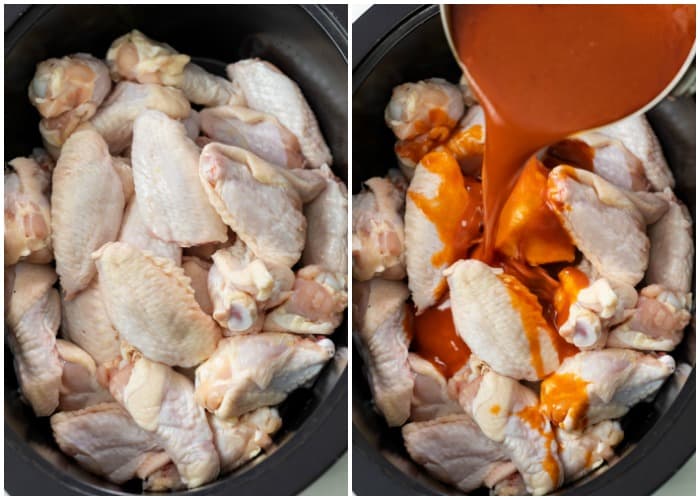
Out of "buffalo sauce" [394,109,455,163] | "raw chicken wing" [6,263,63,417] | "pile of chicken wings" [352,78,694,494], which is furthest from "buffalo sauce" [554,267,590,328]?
"raw chicken wing" [6,263,63,417]

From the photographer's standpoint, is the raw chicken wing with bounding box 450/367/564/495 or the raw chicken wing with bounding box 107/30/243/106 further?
the raw chicken wing with bounding box 107/30/243/106

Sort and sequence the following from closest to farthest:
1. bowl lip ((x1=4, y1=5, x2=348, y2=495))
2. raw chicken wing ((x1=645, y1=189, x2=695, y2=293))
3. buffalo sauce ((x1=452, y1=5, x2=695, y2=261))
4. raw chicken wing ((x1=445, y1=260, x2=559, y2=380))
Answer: buffalo sauce ((x1=452, y1=5, x2=695, y2=261)) < bowl lip ((x1=4, y1=5, x2=348, y2=495)) < raw chicken wing ((x1=445, y1=260, x2=559, y2=380)) < raw chicken wing ((x1=645, y1=189, x2=695, y2=293))

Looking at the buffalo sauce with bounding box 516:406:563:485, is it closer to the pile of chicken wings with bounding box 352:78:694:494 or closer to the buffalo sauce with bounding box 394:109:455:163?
the pile of chicken wings with bounding box 352:78:694:494

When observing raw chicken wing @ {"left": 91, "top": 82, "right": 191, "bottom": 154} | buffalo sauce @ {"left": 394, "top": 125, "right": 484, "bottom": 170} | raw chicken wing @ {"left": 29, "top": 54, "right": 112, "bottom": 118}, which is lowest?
buffalo sauce @ {"left": 394, "top": 125, "right": 484, "bottom": 170}

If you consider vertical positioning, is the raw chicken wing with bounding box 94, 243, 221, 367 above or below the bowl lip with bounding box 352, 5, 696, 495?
above

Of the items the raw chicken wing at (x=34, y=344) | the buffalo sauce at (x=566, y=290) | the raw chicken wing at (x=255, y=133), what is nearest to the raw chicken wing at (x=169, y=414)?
the raw chicken wing at (x=34, y=344)

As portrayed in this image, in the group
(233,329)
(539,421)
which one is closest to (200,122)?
(233,329)

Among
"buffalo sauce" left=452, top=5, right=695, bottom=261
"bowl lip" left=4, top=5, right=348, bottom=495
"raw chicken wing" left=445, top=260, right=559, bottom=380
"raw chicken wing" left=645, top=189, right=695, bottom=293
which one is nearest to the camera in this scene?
"buffalo sauce" left=452, top=5, right=695, bottom=261
